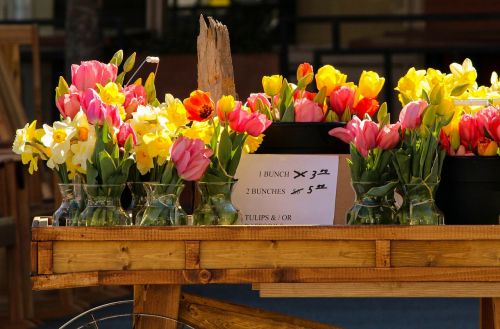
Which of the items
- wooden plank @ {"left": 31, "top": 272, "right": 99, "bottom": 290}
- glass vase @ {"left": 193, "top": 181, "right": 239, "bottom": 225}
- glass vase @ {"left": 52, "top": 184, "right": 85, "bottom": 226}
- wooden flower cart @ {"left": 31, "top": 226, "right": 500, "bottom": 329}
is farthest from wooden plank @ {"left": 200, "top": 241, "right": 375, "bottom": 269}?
glass vase @ {"left": 52, "top": 184, "right": 85, "bottom": 226}

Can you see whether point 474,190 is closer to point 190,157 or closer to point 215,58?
point 190,157

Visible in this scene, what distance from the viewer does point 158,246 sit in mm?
2912

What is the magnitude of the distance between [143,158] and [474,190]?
80 centimetres

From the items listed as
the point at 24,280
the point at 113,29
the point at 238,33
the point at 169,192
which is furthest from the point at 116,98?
the point at 113,29

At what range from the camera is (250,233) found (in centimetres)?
289

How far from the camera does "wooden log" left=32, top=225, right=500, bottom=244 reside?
2.89 metres

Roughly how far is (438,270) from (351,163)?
14.1 inches

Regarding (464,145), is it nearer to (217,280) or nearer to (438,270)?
(438,270)

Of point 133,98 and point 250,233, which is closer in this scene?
point 250,233

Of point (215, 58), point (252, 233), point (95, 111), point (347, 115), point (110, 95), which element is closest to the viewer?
point (252, 233)

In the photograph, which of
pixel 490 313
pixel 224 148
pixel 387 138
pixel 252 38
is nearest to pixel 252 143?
pixel 224 148

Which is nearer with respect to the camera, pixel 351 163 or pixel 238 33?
pixel 351 163

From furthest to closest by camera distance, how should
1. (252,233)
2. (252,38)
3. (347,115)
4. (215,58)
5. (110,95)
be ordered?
(252,38) < (215,58) < (347,115) < (110,95) < (252,233)

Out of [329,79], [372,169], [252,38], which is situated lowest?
[372,169]
